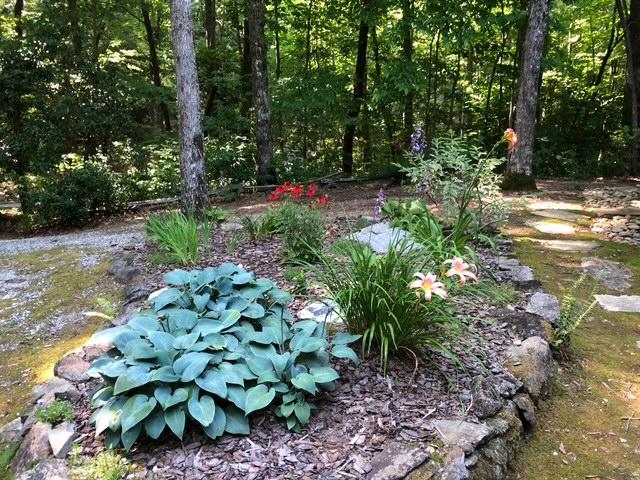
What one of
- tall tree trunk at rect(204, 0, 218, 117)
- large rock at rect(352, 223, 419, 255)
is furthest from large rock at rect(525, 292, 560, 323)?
tall tree trunk at rect(204, 0, 218, 117)

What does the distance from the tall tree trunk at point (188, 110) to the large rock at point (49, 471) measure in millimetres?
3137

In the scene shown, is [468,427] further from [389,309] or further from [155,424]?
[155,424]

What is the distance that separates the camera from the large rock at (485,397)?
1894 millimetres

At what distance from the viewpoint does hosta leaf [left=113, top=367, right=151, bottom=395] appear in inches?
68.2

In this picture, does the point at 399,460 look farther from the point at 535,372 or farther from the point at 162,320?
the point at 162,320

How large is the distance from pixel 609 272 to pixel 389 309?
2.43 meters

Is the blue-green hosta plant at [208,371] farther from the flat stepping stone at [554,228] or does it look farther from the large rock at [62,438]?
the flat stepping stone at [554,228]

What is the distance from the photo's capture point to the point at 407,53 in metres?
9.02

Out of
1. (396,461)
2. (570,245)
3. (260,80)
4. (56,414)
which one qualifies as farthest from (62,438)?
(260,80)

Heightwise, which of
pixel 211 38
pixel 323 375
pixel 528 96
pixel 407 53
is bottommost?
pixel 323 375

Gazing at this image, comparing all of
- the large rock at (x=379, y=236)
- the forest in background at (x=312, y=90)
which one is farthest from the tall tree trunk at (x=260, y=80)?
the large rock at (x=379, y=236)

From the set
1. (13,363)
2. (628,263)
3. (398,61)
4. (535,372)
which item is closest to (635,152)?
(398,61)

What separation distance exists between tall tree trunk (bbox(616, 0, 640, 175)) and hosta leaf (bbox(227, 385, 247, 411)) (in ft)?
25.7

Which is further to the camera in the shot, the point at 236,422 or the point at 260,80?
the point at 260,80
